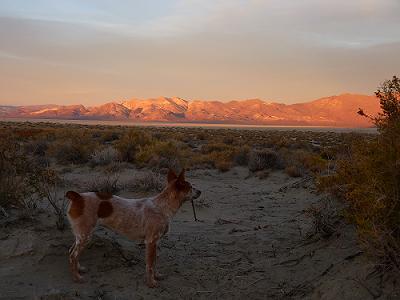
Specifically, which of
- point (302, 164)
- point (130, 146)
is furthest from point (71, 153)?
point (302, 164)

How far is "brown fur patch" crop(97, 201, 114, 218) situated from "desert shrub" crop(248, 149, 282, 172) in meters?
12.2

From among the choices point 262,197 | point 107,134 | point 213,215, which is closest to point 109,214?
point 213,215

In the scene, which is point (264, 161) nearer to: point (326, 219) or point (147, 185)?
point (147, 185)

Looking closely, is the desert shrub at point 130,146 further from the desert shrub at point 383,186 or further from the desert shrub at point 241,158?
the desert shrub at point 383,186

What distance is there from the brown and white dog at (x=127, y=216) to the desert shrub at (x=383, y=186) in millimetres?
2410

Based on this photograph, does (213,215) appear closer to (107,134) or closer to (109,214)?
(109,214)

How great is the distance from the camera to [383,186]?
508 cm

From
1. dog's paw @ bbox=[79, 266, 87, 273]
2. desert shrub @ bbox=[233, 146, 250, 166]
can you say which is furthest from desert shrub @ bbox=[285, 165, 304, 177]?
dog's paw @ bbox=[79, 266, 87, 273]

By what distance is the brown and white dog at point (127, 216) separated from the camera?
5992 mm

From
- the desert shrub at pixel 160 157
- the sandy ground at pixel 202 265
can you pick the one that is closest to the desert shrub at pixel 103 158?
the desert shrub at pixel 160 157

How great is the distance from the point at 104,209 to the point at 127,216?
0.32 metres

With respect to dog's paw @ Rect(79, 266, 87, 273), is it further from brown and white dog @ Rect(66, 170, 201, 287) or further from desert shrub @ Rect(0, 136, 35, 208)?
desert shrub @ Rect(0, 136, 35, 208)

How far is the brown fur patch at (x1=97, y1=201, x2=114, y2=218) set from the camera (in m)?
6.07

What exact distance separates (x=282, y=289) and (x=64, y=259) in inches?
122
